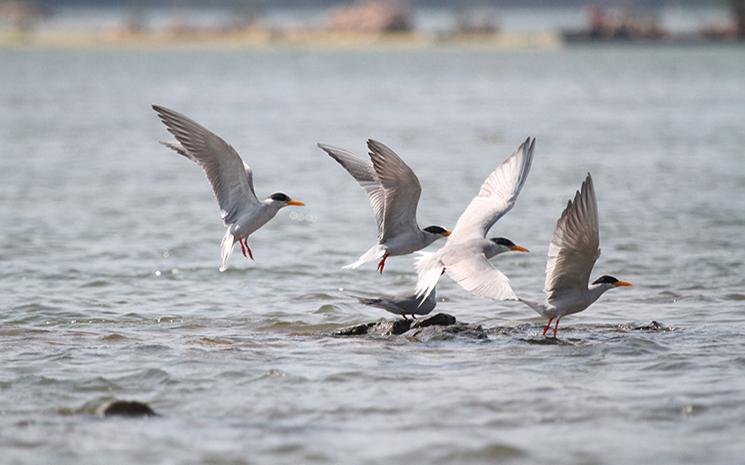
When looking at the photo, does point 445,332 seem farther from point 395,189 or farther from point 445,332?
point 395,189

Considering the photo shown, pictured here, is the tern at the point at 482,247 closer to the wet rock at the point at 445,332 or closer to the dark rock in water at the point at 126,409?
the wet rock at the point at 445,332

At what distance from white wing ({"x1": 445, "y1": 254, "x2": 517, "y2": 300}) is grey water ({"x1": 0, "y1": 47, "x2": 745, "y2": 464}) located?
0.59 meters

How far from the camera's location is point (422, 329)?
1195cm

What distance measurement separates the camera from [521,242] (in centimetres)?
1845

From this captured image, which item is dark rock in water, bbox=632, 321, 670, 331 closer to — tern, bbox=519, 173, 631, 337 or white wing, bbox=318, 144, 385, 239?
tern, bbox=519, 173, 631, 337

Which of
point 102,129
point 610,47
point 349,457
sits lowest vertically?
point 349,457

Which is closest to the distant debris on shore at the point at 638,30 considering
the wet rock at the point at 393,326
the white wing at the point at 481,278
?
the wet rock at the point at 393,326

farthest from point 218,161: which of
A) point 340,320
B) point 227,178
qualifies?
point 340,320

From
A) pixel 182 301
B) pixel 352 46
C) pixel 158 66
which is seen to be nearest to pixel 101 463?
pixel 182 301

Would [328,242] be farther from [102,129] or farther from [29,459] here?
[102,129]

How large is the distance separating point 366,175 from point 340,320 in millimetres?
1530

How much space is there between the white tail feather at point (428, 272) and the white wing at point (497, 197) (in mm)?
338

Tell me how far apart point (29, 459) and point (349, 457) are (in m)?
2.04

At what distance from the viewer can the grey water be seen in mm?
8984
